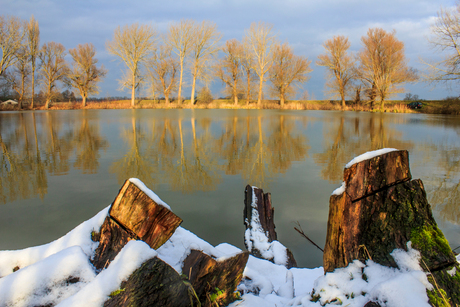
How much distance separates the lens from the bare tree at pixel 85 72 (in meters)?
43.0

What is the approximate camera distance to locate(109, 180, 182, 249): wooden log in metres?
1.72

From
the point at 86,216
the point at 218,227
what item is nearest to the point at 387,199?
the point at 218,227

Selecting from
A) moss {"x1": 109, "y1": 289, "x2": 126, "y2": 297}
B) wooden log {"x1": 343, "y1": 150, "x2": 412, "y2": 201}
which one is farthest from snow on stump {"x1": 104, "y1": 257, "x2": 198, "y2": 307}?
wooden log {"x1": 343, "y1": 150, "x2": 412, "y2": 201}

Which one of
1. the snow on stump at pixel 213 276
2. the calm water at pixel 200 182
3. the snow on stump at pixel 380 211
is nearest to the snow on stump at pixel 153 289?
the snow on stump at pixel 213 276

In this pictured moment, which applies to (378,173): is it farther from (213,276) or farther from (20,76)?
(20,76)

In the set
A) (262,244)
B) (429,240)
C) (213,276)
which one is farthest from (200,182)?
(429,240)

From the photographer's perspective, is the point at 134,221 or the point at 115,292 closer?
the point at 115,292

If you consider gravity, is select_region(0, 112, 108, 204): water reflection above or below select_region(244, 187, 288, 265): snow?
above

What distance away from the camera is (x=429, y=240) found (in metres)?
1.62

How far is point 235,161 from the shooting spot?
668 cm

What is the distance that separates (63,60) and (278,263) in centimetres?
5044

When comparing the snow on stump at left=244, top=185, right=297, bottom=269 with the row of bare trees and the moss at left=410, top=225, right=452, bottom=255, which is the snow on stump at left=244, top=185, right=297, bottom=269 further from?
the row of bare trees

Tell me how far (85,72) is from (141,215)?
50.4m

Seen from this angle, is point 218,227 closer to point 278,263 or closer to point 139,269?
point 278,263
